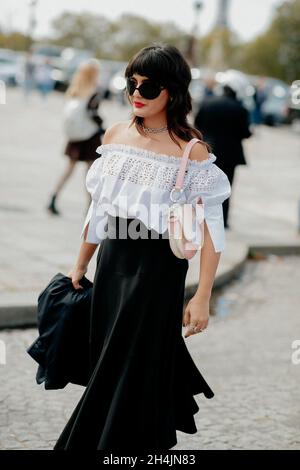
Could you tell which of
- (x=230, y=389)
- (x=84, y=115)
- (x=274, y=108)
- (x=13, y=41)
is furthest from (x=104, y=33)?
(x=230, y=389)

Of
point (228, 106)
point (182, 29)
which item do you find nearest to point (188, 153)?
point (228, 106)

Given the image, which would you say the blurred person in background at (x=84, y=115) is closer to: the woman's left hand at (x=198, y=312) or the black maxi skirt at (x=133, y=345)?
the black maxi skirt at (x=133, y=345)

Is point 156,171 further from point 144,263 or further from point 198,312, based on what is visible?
point 198,312

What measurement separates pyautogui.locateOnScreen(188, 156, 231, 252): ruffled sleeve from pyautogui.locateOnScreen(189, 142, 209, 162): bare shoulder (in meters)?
0.02

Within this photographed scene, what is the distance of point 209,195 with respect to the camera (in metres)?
3.60

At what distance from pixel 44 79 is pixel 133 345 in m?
34.1

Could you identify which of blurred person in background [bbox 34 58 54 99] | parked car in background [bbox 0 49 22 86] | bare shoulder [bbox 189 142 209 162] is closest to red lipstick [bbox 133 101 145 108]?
bare shoulder [bbox 189 142 209 162]

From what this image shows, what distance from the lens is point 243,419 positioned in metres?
5.15

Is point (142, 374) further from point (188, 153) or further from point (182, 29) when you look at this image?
point (182, 29)

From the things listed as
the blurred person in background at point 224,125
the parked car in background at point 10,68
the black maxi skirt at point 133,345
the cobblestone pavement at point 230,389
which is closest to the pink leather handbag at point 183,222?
the black maxi skirt at point 133,345

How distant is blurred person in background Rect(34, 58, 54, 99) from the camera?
3709cm

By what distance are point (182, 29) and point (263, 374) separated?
11324 centimetres

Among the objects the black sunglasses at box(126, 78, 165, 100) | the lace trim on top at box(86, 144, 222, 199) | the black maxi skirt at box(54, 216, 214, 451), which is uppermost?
the black sunglasses at box(126, 78, 165, 100)

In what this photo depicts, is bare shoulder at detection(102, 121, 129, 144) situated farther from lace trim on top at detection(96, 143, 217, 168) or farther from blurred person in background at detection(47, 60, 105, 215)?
blurred person in background at detection(47, 60, 105, 215)
